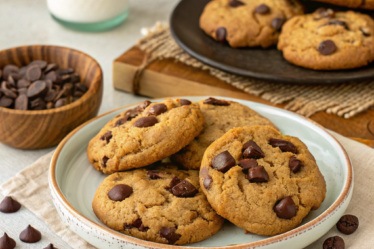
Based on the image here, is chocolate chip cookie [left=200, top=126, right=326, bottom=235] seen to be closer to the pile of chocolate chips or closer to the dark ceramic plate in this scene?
the dark ceramic plate

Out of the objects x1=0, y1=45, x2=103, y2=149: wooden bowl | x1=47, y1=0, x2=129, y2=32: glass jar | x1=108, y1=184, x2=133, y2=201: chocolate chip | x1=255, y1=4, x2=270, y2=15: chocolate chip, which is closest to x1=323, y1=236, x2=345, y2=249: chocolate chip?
x1=108, y1=184, x2=133, y2=201: chocolate chip

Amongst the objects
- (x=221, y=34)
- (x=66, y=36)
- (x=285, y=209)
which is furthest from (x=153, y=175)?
(x=66, y=36)

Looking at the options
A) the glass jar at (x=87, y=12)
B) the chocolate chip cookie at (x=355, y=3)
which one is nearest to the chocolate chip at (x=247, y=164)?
the chocolate chip cookie at (x=355, y=3)

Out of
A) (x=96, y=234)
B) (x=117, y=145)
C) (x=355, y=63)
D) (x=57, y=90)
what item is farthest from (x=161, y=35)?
(x=96, y=234)

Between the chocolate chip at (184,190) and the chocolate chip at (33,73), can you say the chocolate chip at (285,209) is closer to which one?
the chocolate chip at (184,190)

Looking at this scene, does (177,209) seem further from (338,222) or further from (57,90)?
(57,90)

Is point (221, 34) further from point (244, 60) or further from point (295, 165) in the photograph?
point (295, 165)
